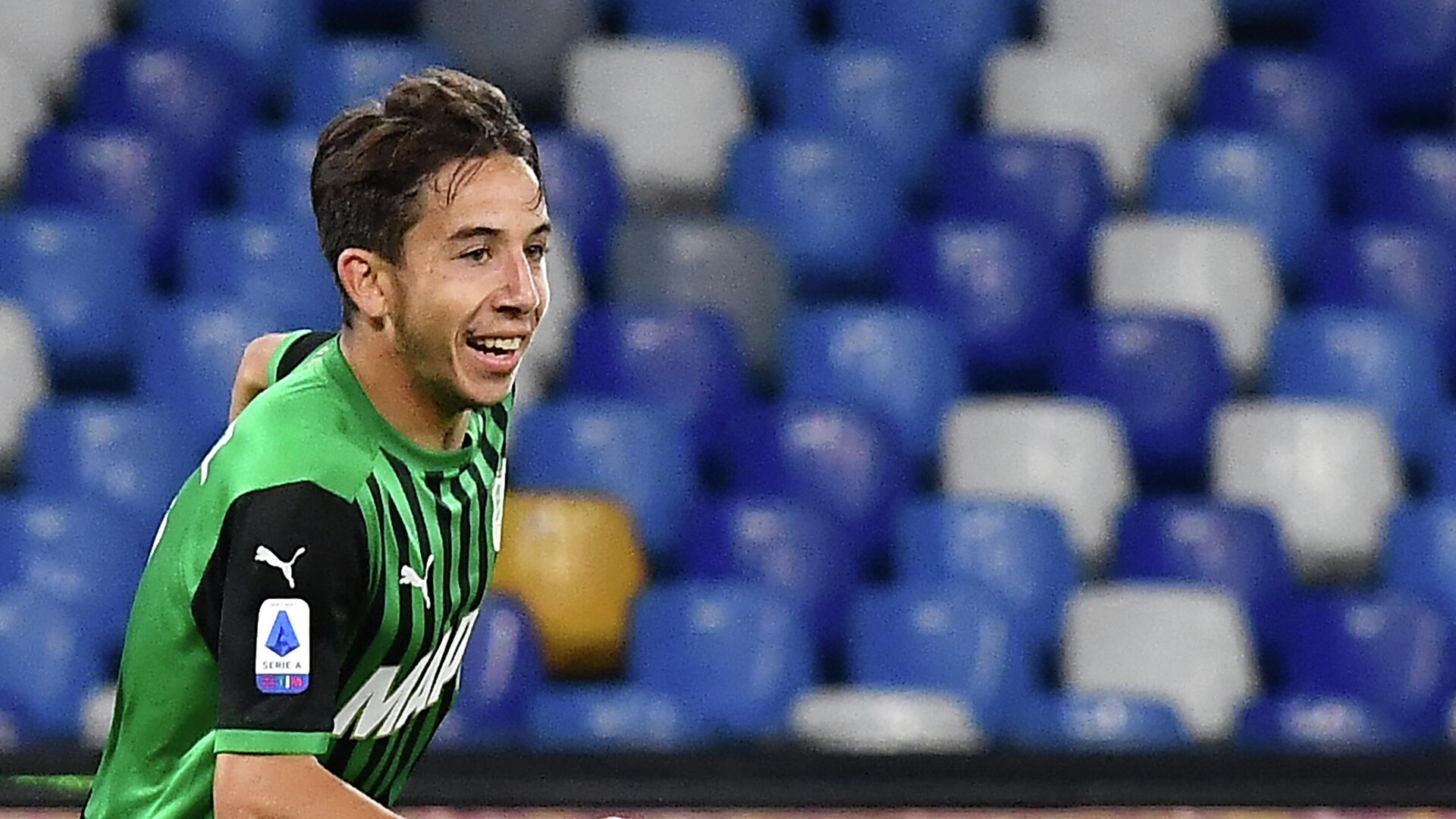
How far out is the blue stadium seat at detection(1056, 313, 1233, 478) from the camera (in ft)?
14.7

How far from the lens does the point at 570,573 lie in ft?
13.3

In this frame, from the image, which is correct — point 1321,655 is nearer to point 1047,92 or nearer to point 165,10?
point 1047,92

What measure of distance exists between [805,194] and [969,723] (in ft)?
3.60

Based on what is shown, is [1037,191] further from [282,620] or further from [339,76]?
[282,620]

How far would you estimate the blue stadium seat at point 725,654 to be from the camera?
3959 mm

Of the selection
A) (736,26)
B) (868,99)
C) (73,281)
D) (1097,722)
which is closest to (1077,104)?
(868,99)

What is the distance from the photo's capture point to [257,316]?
422 centimetres

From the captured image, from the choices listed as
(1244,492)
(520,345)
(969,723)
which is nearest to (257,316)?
(969,723)

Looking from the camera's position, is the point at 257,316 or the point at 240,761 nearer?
the point at 240,761

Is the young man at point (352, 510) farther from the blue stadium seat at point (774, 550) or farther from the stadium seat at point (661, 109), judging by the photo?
the stadium seat at point (661, 109)

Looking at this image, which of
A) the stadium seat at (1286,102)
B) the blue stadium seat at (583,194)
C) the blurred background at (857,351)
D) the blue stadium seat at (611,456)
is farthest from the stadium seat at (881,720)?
the stadium seat at (1286,102)

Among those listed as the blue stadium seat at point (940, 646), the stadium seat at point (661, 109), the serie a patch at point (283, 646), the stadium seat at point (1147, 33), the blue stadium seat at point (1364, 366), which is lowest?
the blue stadium seat at point (940, 646)

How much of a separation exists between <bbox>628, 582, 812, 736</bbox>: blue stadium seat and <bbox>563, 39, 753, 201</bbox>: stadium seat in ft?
3.32

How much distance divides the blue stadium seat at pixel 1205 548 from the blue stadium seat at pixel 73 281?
1.66 m
